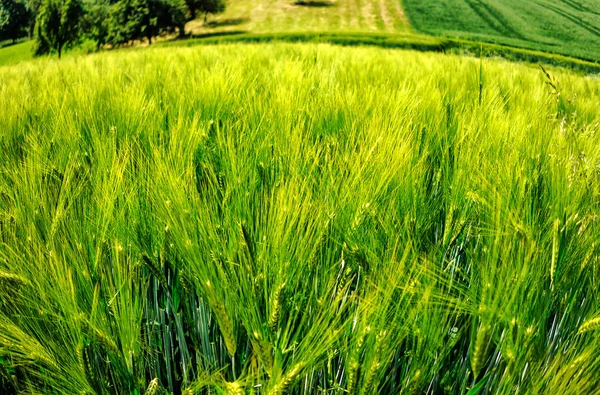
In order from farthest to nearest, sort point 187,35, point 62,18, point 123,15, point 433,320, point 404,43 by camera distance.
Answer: point 187,35
point 123,15
point 62,18
point 404,43
point 433,320

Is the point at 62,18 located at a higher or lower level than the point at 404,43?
higher

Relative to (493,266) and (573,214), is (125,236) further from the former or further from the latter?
(573,214)

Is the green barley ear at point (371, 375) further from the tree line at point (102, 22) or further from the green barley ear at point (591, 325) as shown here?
the tree line at point (102, 22)

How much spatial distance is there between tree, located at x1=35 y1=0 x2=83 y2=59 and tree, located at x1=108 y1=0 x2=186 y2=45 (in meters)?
2.68

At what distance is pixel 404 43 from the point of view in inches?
686

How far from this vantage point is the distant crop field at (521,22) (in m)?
19.4

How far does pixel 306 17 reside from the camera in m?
37.8

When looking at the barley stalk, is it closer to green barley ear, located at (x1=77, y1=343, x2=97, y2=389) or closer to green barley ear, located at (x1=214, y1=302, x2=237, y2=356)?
green barley ear, located at (x1=214, y1=302, x2=237, y2=356)

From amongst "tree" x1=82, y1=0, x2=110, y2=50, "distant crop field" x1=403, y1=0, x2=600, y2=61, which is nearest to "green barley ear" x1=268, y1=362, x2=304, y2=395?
"distant crop field" x1=403, y1=0, x2=600, y2=61

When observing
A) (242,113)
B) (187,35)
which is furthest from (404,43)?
(187,35)

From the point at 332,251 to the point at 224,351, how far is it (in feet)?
0.74

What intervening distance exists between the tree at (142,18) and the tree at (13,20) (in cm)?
3002

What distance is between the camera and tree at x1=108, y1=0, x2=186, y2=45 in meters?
30.4

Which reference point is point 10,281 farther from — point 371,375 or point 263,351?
point 371,375
